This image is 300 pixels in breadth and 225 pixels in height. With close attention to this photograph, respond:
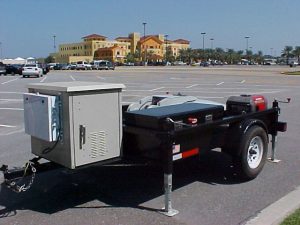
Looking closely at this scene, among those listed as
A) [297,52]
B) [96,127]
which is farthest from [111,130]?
[297,52]

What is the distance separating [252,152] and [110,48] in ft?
476

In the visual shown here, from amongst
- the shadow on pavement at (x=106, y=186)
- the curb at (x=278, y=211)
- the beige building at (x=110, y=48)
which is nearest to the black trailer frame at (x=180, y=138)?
the shadow on pavement at (x=106, y=186)

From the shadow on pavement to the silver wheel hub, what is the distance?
34 cm

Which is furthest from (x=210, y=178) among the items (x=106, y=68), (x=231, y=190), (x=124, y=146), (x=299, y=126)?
(x=106, y=68)

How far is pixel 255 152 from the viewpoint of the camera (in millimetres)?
6180

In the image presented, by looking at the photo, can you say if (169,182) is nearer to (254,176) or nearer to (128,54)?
(254,176)

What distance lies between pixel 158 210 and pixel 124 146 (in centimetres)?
89

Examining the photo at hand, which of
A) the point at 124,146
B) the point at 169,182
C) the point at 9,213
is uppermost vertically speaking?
the point at 124,146

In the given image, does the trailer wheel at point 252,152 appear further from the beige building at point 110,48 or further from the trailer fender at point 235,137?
the beige building at point 110,48

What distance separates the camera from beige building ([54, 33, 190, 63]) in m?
149

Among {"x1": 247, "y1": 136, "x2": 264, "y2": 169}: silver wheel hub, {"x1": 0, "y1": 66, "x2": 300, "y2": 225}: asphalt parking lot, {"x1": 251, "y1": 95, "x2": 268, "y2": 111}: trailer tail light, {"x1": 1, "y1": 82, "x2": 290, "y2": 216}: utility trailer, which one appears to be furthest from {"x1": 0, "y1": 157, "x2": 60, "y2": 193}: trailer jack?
{"x1": 251, "y1": 95, "x2": 268, "y2": 111}: trailer tail light

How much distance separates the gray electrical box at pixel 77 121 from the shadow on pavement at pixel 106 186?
0.33 metres

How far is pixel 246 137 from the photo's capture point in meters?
5.77

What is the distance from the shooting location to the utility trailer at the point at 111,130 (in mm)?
4562
